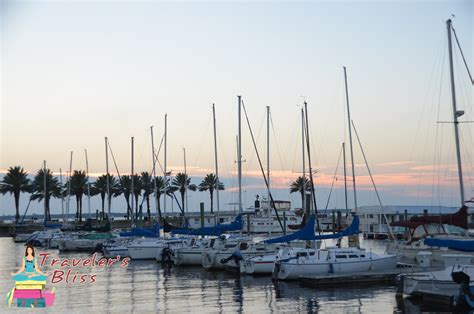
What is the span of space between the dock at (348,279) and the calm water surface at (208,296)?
787 millimetres

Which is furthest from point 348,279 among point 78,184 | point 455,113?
point 78,184

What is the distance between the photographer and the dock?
3422 cm

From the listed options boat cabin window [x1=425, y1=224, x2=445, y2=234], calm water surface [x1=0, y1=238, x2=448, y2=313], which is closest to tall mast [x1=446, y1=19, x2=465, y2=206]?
calm water surface [x1=0, y1=238, x2=448, y2=313]

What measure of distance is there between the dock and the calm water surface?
0.79 meters

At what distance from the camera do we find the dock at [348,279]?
3422 centimetres

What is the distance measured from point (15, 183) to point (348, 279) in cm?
8517

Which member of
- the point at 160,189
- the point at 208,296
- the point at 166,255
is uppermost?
the point at 160,189

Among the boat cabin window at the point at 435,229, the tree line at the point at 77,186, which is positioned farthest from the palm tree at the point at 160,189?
the boat cabin window at the point at 435,229

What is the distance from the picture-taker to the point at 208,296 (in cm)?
3148

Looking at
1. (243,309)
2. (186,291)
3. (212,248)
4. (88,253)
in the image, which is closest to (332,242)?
(88,253)

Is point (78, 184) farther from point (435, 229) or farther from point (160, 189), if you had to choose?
point (435, 229)

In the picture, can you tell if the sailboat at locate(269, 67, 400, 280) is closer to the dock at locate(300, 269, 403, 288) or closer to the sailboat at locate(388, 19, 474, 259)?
the dock at locate(300, 269, 403, 288)

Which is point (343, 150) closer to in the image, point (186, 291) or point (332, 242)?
point (332, 242)

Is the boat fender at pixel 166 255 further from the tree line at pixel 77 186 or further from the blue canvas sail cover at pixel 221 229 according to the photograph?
the tree line at pixel 77 186
